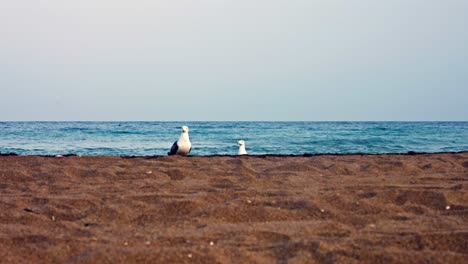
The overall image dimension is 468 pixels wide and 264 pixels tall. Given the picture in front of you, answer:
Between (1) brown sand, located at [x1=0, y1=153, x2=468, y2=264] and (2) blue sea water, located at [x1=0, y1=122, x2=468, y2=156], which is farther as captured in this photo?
(2) blue sea water, located at [x1=0, y1=122, x2=468, y2=156]

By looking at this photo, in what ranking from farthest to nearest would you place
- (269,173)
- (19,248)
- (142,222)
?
(269,173) → (142,222) → (19,248)

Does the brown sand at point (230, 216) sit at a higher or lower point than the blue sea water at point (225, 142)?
higher

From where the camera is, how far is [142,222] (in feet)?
11.9

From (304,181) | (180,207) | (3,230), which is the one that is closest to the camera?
(3,230)

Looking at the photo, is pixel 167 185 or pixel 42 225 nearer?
pixel 42 225

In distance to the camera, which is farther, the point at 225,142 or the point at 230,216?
the point at 225,142

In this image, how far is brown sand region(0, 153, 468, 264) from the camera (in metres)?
2.87

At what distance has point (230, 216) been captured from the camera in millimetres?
3697

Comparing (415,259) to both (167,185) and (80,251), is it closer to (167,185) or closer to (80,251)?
(80,251)

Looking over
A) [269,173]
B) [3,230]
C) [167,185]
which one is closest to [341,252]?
[3,230]

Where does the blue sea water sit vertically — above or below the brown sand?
below

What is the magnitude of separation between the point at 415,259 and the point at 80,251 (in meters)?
1.67

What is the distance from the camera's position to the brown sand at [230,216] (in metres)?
2.87

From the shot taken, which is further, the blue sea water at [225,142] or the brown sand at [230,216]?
the blue sea water at [225,142]
